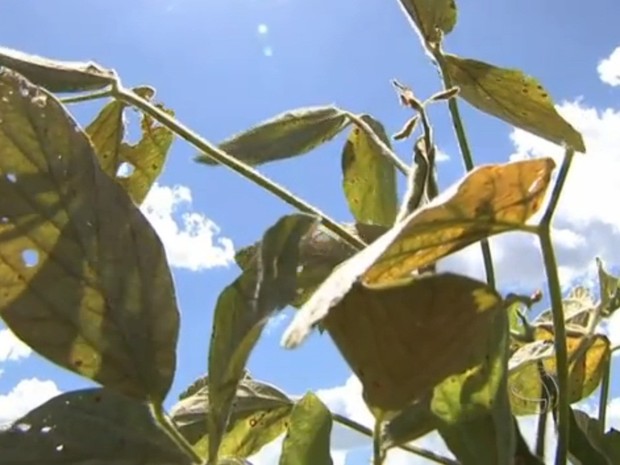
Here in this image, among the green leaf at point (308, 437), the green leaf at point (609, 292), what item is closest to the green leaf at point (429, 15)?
the green leaf at point (609, 292)

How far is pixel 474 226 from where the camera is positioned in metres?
0.32

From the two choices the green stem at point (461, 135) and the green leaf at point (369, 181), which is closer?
the green stem at point (461, 135)

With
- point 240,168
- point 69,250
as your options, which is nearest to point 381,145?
point 240,168

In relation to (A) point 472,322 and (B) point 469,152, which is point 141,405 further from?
(B) point 469,152

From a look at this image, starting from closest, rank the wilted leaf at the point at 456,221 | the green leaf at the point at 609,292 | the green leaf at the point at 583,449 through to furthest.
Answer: the wilted leaf at the point at 456,221 < the green leaf at the point at 583,449 < the green leaf at the point at 609,292

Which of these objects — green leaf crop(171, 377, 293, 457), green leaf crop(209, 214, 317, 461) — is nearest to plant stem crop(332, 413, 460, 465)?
green leaf crop(171, 377, 293, 457)

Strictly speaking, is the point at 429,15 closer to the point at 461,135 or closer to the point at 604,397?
the point at 461,135

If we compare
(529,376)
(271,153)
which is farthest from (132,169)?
(529,376)

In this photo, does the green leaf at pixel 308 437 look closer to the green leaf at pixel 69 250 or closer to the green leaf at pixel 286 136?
the green leaf at pixel 69 250

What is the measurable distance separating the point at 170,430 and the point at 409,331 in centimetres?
9

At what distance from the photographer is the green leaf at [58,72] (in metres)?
0.44

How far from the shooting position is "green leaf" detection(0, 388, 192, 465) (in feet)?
1.07

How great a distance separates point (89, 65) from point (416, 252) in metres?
0.22

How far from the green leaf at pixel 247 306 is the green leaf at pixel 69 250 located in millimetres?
25
